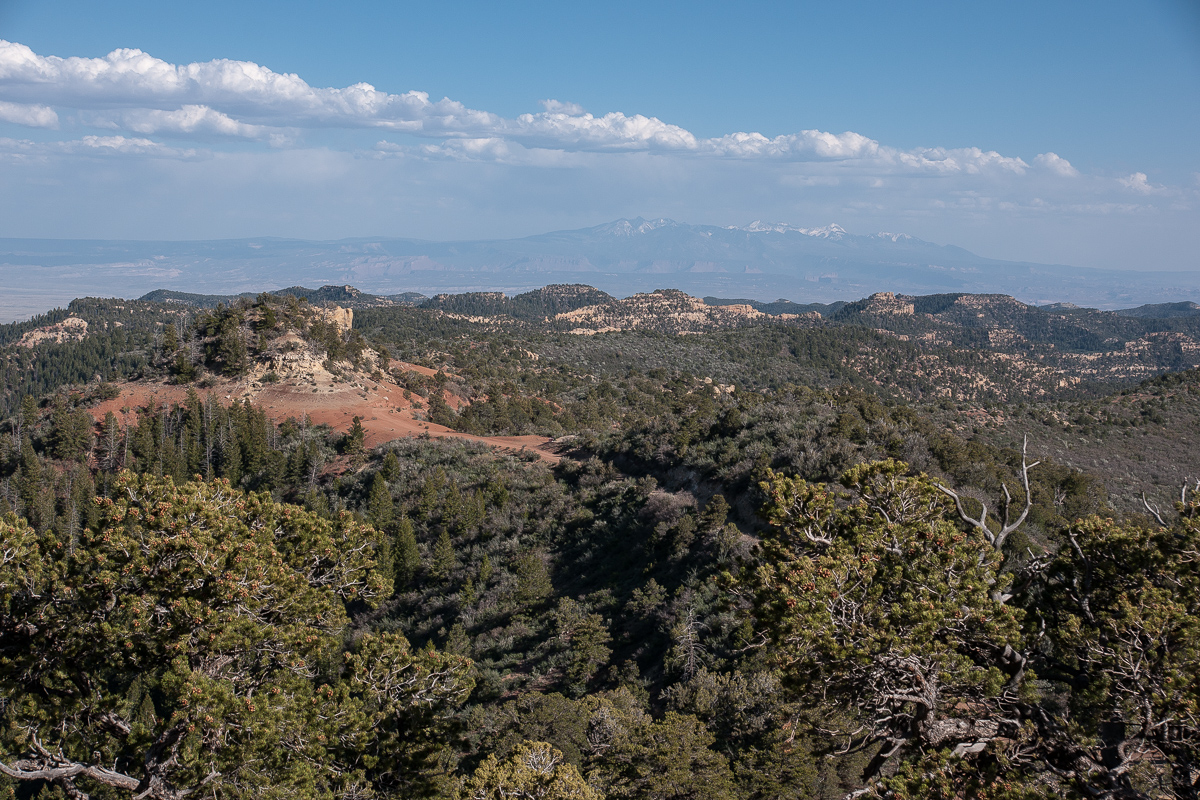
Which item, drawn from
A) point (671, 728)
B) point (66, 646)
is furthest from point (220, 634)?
point (671, 728)

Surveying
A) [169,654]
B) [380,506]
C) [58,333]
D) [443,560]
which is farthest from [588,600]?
[58,333]

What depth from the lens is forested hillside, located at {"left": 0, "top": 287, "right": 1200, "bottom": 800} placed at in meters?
8.26

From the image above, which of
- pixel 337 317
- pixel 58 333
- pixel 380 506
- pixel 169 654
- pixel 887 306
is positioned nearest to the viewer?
pixel 169 654

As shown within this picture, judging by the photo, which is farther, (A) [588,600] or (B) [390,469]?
(B) [390,469]

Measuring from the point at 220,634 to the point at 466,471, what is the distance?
3238 cm

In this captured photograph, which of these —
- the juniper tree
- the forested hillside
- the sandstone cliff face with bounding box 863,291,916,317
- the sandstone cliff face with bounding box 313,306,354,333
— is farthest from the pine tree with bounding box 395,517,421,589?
the sandstone cliff face with bounding box 863,291,916,317

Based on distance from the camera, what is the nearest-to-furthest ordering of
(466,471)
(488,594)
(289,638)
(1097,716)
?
(1097,716) < (289,638) < (488,594) < (466,471)

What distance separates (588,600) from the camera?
26.6 m

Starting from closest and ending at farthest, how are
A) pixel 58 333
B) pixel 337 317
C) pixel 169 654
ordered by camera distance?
pixel 169 654, pixel 337 317, pixel 58 333

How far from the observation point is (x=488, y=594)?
28906mm

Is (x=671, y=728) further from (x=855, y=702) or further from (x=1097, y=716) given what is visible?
(x=1097, y=716)

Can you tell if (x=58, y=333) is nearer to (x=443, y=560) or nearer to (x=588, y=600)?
(x=443, y=560)

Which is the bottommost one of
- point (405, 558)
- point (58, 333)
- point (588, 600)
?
point (405, 558)

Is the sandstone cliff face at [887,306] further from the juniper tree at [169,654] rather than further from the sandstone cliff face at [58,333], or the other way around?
the juniper tree at [169,654]
